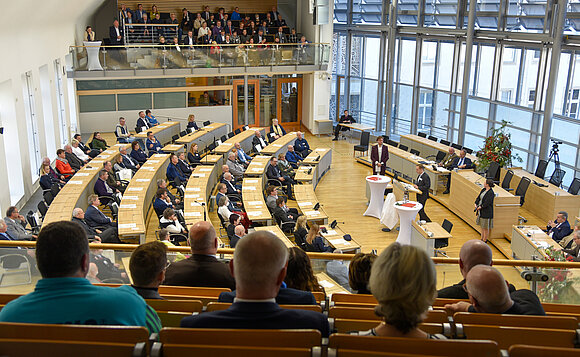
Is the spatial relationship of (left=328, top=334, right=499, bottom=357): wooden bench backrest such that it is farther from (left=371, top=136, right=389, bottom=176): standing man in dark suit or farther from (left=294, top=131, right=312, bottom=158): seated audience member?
(left=294, top=131, right=312, bottom=158): seated audience member

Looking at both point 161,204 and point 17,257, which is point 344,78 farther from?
point 17,257

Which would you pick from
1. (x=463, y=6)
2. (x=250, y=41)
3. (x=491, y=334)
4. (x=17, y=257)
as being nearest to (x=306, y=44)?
(x=250, y=41)

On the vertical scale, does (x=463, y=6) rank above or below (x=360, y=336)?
above

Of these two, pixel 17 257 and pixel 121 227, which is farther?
pixel 121 227

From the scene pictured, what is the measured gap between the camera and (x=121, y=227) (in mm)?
10039

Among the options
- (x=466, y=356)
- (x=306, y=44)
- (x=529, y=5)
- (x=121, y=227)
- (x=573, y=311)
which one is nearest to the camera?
(x=466, y=356)

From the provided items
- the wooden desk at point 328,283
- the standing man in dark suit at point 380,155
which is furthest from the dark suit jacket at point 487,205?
the wooden desk at point 328,283

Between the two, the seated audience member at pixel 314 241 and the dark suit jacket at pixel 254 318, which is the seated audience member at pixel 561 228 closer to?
the seated audience member at pixel 314 241

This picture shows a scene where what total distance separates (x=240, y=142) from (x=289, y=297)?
15.3 m

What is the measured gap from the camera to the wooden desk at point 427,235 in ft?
35.5

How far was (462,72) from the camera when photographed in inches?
750

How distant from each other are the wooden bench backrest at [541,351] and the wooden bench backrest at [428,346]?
13 cm

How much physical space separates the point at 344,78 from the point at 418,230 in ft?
50.2

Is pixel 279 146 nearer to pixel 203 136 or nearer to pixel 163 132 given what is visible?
pixel 203 136
